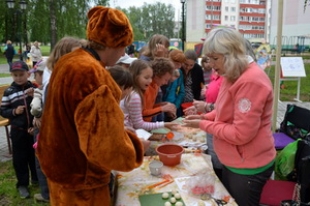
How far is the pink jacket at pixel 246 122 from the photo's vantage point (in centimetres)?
154

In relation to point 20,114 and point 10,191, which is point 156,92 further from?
point 10,191

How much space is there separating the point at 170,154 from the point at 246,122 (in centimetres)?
62

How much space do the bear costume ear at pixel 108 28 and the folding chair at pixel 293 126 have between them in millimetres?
3098

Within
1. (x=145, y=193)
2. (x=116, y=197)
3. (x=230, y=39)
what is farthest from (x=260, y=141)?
(x=116, y=197)

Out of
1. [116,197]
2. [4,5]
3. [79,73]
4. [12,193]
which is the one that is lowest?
[12,193]

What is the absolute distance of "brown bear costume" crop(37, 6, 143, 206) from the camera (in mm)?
1132

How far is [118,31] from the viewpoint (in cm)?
131

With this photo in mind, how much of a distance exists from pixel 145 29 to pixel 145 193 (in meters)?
62.4

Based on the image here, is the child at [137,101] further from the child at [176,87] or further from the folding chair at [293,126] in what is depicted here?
the folding chair at [293,126]

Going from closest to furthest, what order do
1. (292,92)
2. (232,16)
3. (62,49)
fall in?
(62,49) → (292,92) → (232,16)

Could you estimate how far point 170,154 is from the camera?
6.42ft

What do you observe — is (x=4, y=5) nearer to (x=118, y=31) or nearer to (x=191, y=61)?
(x=191, y=61)

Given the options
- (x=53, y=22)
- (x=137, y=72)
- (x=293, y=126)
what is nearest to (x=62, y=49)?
(x=137, y=72)

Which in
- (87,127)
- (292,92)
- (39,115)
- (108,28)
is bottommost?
(292,92)
